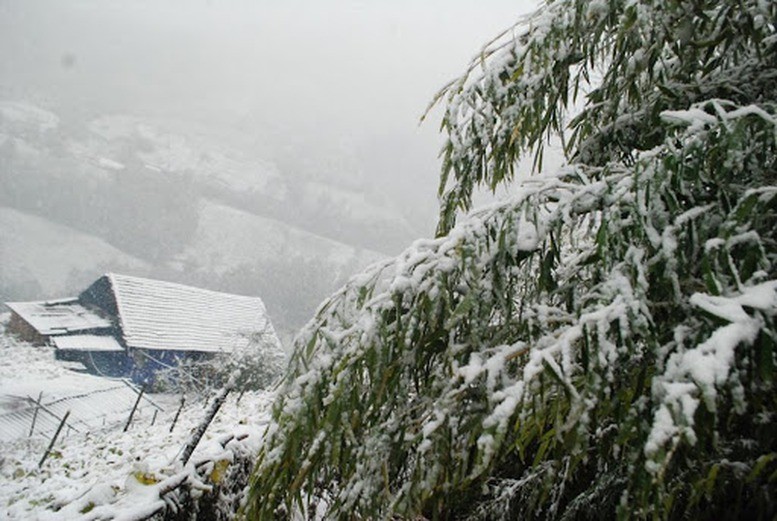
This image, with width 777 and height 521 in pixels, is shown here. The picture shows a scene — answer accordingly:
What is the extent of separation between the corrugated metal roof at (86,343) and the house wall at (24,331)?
3.87 feet

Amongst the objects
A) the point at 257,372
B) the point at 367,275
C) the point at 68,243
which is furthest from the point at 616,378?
the point at 68,243

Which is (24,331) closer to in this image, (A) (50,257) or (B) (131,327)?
(B) (131,327)

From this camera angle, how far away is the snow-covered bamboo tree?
41.4 inches

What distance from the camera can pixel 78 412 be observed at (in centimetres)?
1472

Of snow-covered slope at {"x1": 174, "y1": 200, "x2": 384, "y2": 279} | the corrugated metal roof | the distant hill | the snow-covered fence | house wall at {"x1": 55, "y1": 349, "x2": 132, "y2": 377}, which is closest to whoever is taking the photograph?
the snow-covered fence

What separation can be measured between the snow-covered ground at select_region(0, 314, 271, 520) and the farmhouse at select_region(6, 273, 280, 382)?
145 centimetres

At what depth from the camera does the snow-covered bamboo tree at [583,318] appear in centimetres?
105

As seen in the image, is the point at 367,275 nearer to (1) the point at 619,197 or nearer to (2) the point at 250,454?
(1) the point at 619,197

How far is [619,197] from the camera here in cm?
130

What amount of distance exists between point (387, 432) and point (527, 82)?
1.44m

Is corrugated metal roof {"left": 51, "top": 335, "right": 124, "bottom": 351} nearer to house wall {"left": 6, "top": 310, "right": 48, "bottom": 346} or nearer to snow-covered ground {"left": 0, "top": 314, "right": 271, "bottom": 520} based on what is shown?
snow-covered ground {"left": 0, "top": 314, "right": 271, "bottom": 520}

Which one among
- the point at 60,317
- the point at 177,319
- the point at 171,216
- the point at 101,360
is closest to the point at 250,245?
the point at 171,216

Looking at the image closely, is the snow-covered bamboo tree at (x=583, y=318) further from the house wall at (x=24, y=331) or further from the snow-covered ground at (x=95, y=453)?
the house wall at (x=24, y=331)

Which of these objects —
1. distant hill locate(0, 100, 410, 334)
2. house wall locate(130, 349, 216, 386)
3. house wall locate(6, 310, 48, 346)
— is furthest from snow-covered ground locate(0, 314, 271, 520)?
distant hill locate(0, 100, 410, 334)
